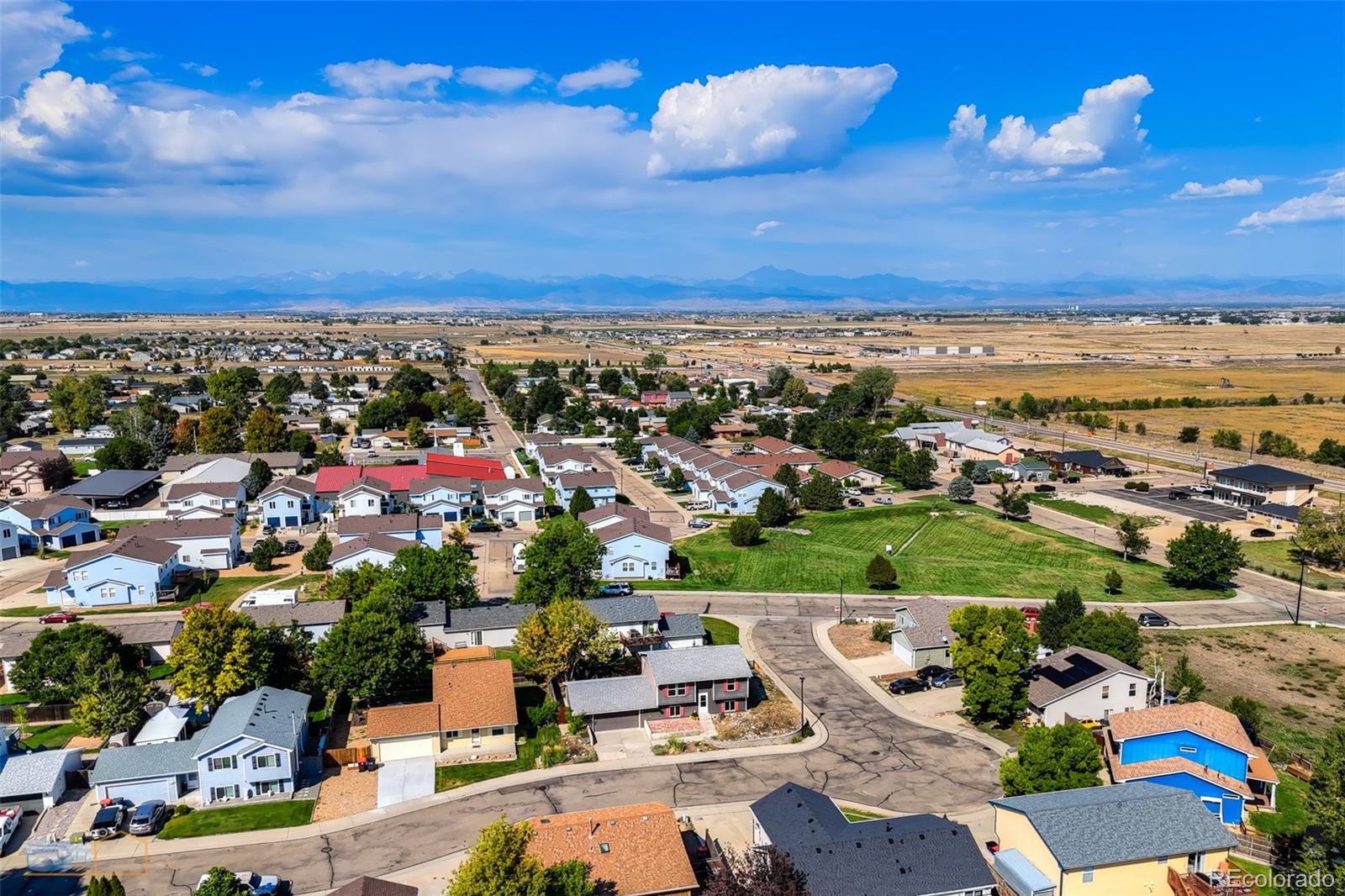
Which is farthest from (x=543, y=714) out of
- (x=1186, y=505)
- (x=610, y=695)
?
(x=1186, y=505)

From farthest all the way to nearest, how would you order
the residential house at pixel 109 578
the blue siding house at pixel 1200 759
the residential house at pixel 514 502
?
the residential house at pixel 514 502 < the residential house at pixel 109 578 < the blue siding house at pixel 1200 759

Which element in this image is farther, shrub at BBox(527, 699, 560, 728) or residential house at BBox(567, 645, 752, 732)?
residential house at BBox(567, 645, 752, 732)

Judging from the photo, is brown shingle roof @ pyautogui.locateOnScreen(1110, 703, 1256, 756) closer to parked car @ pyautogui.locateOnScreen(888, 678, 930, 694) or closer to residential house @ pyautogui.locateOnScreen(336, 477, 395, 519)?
parked car @ pyautogui.locateOnScreen(888, 678, 930, 694)

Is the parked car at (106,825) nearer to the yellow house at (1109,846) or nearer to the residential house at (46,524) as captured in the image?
the yellow house at (1109,846)

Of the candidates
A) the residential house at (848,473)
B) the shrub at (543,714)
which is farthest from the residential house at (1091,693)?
the residential house at (848,473)

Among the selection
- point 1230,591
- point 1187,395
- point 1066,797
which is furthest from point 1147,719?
point 1187,395

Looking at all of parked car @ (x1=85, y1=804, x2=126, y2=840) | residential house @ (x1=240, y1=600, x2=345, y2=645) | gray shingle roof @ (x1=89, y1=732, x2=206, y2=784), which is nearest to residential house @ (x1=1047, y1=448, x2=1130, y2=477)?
residential house @ (x1=240, y1=600, x2=345, y2=645)

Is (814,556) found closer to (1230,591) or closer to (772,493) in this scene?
(772,493)
